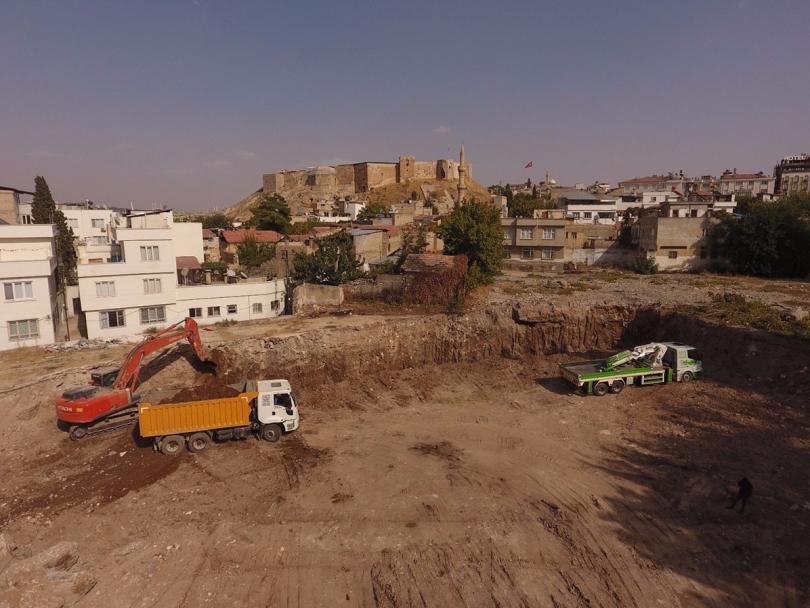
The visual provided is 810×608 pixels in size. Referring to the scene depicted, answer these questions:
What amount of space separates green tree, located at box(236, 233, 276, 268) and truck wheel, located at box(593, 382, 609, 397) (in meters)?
26.7

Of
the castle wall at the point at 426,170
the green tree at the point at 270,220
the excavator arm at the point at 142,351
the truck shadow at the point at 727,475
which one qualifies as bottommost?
the truck shadow at the point at 727,475

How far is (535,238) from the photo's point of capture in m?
42.8

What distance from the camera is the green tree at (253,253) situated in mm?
37969

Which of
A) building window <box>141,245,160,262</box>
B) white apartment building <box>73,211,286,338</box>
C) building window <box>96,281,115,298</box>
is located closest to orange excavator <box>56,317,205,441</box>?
white apartment building <box>73,211,286,338</box>

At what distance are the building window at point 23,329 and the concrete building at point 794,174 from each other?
10286cm

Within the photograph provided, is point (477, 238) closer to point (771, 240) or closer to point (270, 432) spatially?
point (270, 432)

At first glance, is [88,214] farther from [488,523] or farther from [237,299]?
[488,523]

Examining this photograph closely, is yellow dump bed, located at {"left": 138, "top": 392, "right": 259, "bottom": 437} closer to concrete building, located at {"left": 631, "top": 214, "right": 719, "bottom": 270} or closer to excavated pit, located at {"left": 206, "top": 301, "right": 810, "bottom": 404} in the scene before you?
excavated pit, located at {"left": 206, "top": 301, "right": 810, "bottom": 404}

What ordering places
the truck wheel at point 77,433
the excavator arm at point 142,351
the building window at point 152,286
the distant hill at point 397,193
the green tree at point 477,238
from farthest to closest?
1. the distant hill at point 397,193
2. the green tree at point 477,238
3. the building window at point 152,286
4. the excavator arm at point 142,351
5. the truck wheel at point 77,433

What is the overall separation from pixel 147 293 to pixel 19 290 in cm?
530

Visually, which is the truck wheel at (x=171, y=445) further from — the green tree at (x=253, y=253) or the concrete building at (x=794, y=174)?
the concrete building at (x=794, y=174)

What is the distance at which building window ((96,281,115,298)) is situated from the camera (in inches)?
933

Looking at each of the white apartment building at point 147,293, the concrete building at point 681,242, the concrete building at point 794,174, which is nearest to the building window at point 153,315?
the white apartment building at point 147,293

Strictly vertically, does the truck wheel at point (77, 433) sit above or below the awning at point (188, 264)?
below
